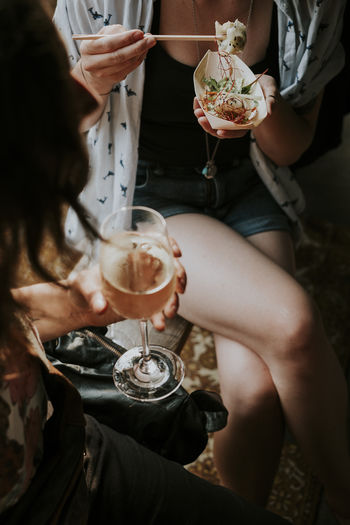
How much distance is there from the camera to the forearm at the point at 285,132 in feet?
4.38

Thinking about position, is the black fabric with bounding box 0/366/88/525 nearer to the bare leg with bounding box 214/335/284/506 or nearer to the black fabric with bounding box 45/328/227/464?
the black fabric with bounding box 45/328/227/464

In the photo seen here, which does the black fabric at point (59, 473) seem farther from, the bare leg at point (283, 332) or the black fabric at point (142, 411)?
the bare leg at point (283, 332)

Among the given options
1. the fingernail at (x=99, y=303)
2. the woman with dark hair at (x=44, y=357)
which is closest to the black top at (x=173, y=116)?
the woman with dark hair at (x=44, y=357)

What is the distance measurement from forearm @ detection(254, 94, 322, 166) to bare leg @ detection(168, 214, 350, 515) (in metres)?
0.36

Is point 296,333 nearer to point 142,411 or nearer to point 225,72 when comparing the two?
point 142,411

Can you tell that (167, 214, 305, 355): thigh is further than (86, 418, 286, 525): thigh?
Yes

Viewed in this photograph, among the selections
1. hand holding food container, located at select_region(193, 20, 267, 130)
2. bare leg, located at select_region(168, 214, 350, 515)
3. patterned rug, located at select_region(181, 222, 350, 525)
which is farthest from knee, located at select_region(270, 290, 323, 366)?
patterned rug, located at select_region(181, 222, 350, 525)

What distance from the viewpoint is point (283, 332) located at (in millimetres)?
1145

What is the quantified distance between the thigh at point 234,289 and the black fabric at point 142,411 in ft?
0.67

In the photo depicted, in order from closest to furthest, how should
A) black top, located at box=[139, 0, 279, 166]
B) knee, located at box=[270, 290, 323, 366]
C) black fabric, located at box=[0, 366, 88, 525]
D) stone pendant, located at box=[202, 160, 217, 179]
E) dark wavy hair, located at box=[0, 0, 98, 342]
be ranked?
dark wavy hair, located at box=[0, 0, 98, 342]
black fabric, located at box=[0, 366, 88, 525]
knee, located at box=[270, 290, 323, 366]
black top, located at box=[139, 0, 279, 166]
stone pendant, located at box=[202, 160, 217, 179]

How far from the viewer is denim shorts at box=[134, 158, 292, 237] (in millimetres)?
1419

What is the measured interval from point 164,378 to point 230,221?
0.56 meters

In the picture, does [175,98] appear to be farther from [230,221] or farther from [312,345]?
[312,345]

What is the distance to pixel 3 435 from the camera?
676mm
